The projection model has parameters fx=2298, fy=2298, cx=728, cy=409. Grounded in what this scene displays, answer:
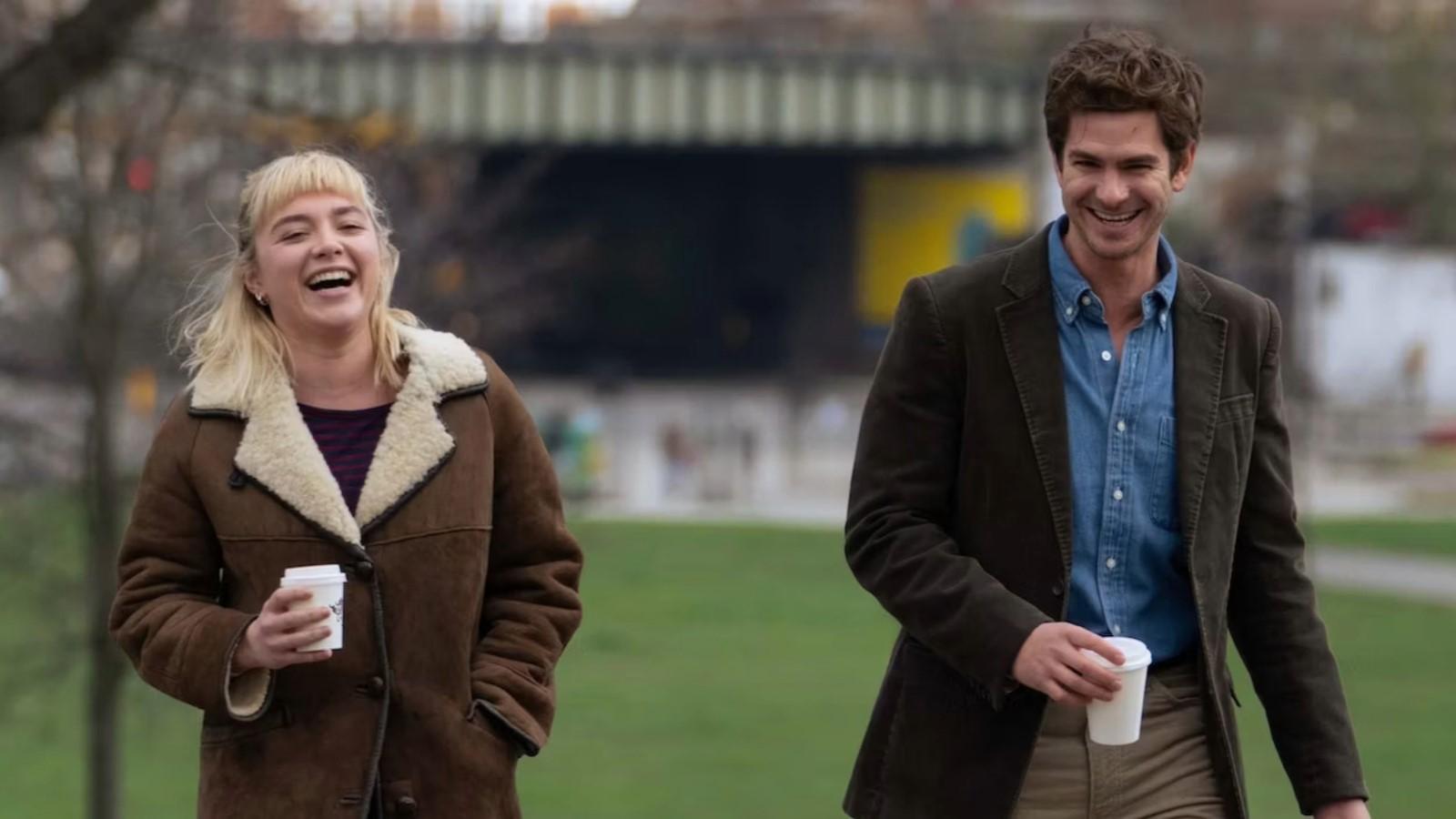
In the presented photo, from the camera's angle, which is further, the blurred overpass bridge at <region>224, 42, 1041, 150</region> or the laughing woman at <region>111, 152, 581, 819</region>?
the blurred overpass bridge at <region>224, 42, 1041, 150</region>

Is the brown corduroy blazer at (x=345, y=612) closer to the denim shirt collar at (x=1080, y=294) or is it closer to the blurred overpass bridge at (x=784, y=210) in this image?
the denim shirt collar at (x=1080, y=294)

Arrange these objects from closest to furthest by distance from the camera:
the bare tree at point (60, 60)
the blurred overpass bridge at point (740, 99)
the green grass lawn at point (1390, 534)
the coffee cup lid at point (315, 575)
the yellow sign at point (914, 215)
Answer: the coffee cup lid at point (315, 575), the bare tree at point (60, 60), the green grass lawn at point (1390, 534), the blurred overpass bridge at point (740, 99), the yellow sign at point (914, 215)

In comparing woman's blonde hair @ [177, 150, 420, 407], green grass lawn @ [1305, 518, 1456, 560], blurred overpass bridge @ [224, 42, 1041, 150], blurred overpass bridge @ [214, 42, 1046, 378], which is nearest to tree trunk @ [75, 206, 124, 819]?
woman's blonde hair @ [177, 150, 420, 407]

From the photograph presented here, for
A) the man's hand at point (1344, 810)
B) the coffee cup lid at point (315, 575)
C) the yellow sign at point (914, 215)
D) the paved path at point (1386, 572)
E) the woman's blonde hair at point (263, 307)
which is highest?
the woman's blonde hair at point (263, 307)

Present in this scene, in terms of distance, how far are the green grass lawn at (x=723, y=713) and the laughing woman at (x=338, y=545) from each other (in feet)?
27.7

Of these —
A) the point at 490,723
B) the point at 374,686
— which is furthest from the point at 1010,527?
the point at 374,686

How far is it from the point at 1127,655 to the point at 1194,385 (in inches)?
21.3

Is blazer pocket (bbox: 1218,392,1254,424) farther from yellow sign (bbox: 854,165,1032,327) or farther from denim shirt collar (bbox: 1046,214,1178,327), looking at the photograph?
yellow sign (bbox: 854,165,1032,327)

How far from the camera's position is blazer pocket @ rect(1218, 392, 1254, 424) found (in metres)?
3.76

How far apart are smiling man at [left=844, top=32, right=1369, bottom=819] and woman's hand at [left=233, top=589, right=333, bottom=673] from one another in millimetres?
918

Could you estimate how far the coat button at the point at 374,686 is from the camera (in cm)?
358

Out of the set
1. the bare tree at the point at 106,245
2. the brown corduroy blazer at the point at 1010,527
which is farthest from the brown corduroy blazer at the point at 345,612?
the bare tree at the point at 106,245

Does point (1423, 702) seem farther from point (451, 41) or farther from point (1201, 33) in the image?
point (1201, 33)

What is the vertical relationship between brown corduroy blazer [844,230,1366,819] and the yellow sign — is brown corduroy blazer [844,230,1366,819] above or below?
above
